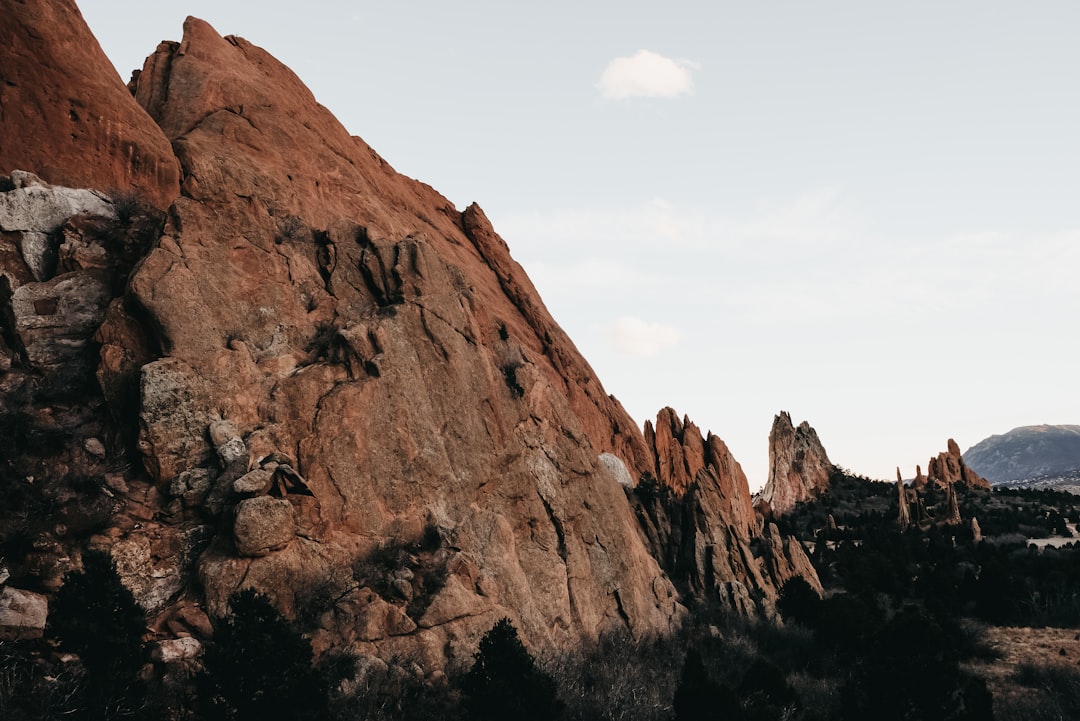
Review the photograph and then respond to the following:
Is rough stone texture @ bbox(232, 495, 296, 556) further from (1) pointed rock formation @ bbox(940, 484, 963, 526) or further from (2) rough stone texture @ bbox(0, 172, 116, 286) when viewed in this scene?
(1) pointed rock formation @ bbox(940, 484, 963, 526)

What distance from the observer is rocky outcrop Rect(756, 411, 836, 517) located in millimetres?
124000

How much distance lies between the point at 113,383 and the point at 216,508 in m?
6.77

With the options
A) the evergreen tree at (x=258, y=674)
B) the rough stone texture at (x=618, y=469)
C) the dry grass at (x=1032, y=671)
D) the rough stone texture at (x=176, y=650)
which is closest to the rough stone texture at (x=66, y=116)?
the rough stone texture at (x=176, y=650)

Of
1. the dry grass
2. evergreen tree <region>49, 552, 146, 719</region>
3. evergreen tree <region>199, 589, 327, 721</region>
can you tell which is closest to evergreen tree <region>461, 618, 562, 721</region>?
evergreen tree <region>199, 589, 327, 721</region>

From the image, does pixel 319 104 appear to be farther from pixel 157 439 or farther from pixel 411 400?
pixel 157 439

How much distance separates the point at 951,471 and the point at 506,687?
13828cm

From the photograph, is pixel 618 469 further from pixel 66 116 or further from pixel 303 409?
pixel 66 116

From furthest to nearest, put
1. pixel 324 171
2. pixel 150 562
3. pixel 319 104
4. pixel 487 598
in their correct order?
pixel 319 104
pixel 324 171
pixel 487 598
pixel 150 562

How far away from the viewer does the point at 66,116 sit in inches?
1284

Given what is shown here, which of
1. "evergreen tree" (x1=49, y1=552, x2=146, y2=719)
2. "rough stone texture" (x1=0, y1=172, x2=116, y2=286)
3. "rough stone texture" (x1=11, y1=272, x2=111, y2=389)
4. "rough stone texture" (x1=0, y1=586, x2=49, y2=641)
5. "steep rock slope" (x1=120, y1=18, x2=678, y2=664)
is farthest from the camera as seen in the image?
"rough stone texture" (x1=0, y1=172, x2=116, y2=286)

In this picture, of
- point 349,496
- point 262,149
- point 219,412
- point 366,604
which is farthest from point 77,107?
point 366,604

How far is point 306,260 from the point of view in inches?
1367

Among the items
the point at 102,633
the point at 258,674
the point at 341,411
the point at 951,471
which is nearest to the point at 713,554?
the point at 341,411

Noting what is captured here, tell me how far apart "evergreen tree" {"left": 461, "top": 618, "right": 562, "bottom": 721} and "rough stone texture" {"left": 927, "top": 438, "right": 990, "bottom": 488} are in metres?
131
